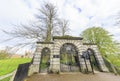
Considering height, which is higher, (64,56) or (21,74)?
(64,56)

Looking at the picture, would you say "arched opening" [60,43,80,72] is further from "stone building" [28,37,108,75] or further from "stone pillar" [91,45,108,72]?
"stone pillar" [91,45,108,72]

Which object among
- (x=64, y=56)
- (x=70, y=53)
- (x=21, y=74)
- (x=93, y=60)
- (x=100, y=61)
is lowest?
(x=21, y=74)

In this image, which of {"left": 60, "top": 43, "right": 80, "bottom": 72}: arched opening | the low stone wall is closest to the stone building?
{"left": 60, "top": 43, "right": 80, "bottom": 72}: arched opening

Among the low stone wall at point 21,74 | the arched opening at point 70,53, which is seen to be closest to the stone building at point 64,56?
the arched opening at point 70,53

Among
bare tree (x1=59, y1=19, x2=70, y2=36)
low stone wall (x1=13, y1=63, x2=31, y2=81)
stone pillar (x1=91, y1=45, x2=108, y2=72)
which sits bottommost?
low stone wall (x1=13, y1=63, x2=31, y2=81)

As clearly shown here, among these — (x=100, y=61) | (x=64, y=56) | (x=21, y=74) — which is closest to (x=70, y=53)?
(x=64, y=56)

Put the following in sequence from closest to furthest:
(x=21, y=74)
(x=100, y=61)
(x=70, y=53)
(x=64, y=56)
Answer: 1. (x=21, y=74)
2. (x=100, y=61)
3. (x=70, y=53)
4. (x=64, y=56)

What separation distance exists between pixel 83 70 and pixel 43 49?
119 inches

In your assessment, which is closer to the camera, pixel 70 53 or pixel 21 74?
pixel 21 74

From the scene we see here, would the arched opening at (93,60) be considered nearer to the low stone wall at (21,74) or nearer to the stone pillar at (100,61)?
the stone pillar at (100,61)

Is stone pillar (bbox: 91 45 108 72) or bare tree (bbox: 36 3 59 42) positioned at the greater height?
bare tree (bbox: 36 3 59 42)

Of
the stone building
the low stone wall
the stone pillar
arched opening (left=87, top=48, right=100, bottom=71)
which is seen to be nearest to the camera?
the low stone wall

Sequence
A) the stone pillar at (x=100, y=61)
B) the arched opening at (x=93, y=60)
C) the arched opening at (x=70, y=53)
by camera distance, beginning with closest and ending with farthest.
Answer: the stone pillar at (x=100, y=61)
the arched opening at (x=93, y=60)
the arched opening at (x=70, y=53)

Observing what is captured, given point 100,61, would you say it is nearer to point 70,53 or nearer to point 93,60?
point 93,60
